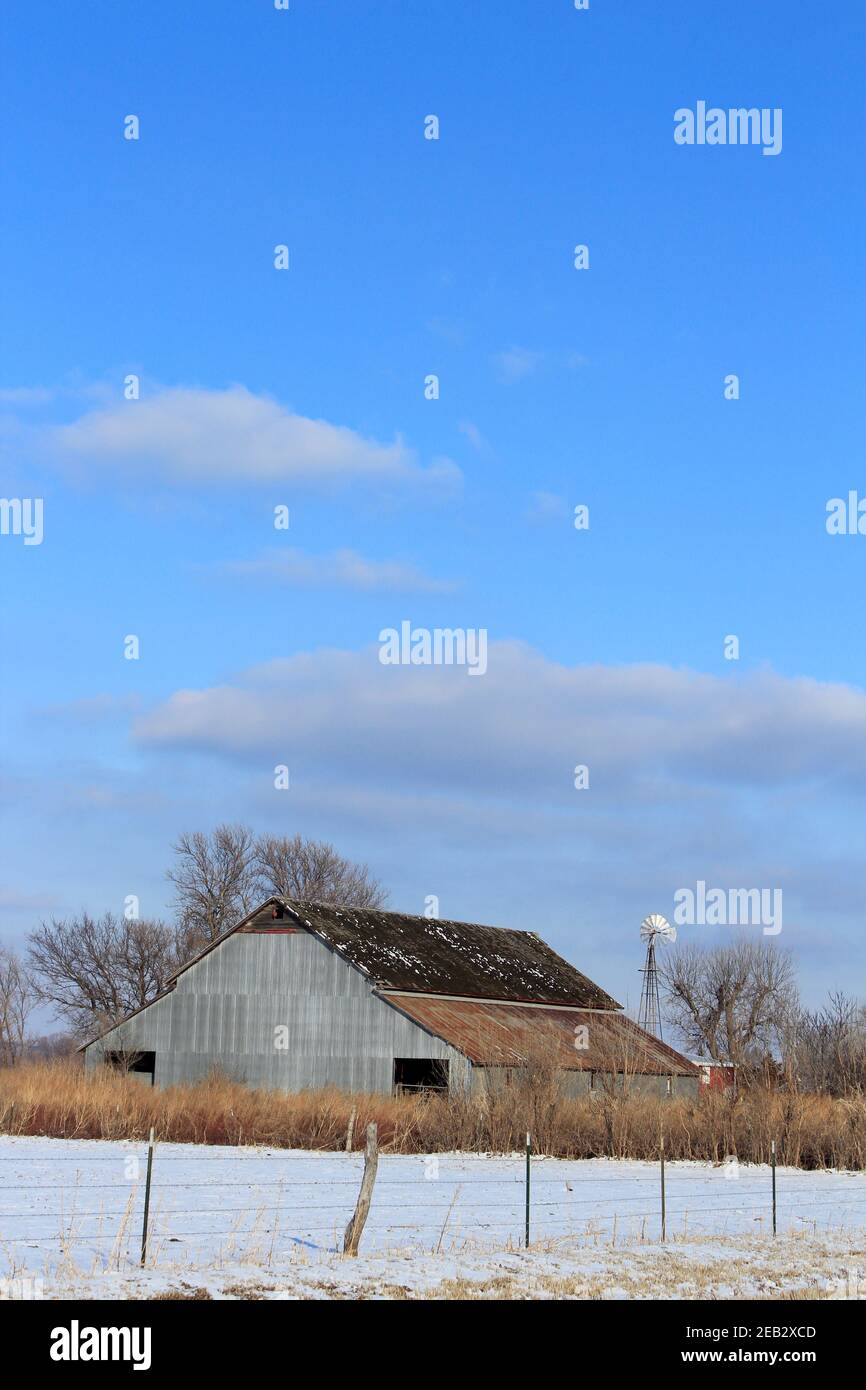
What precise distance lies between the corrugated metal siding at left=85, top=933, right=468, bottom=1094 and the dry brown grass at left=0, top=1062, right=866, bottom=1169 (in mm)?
3046

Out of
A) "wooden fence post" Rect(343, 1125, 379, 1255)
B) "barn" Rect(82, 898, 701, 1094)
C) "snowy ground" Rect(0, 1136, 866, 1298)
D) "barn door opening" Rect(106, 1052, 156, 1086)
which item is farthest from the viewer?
"barn door opening" Rect(106, 1052, 156, 1086)

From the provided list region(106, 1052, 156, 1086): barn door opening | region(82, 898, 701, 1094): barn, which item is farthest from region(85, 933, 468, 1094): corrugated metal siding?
region(106, 1052, 156, 1086): barn door opening

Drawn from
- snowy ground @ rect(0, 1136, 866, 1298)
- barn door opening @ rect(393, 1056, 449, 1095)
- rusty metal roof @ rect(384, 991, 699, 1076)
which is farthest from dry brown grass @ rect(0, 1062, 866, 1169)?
rusty metal roof @ rect(384, 991, 699, 1076)

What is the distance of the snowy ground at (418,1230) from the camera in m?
15.5

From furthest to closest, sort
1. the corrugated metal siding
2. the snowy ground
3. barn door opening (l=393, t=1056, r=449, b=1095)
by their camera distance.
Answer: the corrugated metal siding, barn door opening (l=393, t=1056, r=449, b=1095), the snowy ground

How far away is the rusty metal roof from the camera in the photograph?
4469 centimetres

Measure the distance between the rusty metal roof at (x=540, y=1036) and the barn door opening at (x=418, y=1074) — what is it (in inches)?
46.4

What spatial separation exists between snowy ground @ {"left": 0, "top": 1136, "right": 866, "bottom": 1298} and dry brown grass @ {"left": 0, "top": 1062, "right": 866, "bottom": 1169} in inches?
71.7

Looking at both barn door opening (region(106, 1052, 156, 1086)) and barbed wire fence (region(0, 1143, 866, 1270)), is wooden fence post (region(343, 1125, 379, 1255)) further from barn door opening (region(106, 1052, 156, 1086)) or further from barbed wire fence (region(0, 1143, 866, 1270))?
barn door opening (region(106, 1052, 156, 1086))

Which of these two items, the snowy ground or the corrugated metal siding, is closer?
the snowy ground

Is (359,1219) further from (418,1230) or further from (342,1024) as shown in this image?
(342,1024)

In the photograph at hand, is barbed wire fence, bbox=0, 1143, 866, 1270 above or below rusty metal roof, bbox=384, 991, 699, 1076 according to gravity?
below

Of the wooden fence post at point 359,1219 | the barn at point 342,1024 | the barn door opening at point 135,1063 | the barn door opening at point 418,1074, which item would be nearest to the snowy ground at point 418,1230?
the wooden fence post at point 359,1219
